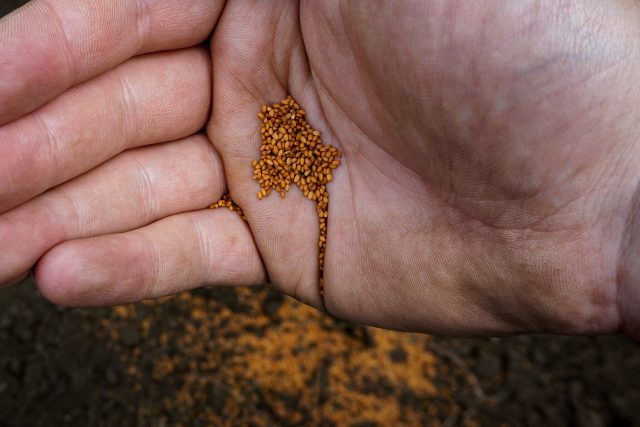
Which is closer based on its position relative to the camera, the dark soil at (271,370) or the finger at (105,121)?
the finger at (105,121)

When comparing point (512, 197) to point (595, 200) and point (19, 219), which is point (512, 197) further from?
point (19, 219)

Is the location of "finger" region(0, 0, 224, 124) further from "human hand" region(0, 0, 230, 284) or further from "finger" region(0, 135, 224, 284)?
"finger" region(0, 135, 224, 284)

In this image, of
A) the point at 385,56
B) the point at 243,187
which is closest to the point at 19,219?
the point at 243,187

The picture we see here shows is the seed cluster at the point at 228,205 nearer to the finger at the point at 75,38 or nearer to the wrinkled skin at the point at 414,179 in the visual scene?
the wrinkled skin at the point at 414,179

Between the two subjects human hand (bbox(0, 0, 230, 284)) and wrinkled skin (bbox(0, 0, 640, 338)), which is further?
human hand (bbox(0, 0, 230, 284))

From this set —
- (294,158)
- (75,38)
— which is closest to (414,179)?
(294,158)

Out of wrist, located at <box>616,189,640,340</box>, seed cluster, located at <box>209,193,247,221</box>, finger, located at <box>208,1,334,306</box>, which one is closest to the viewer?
wrist, located at <box>616,189,640,340</box>

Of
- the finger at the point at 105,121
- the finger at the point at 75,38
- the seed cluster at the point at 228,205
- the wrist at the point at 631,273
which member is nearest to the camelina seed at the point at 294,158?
the seed cluster at the point at 228,205

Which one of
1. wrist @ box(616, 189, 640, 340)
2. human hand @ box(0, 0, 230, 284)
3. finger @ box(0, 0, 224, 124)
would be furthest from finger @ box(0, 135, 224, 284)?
wrist @ box(616, 189, 640, 340)
